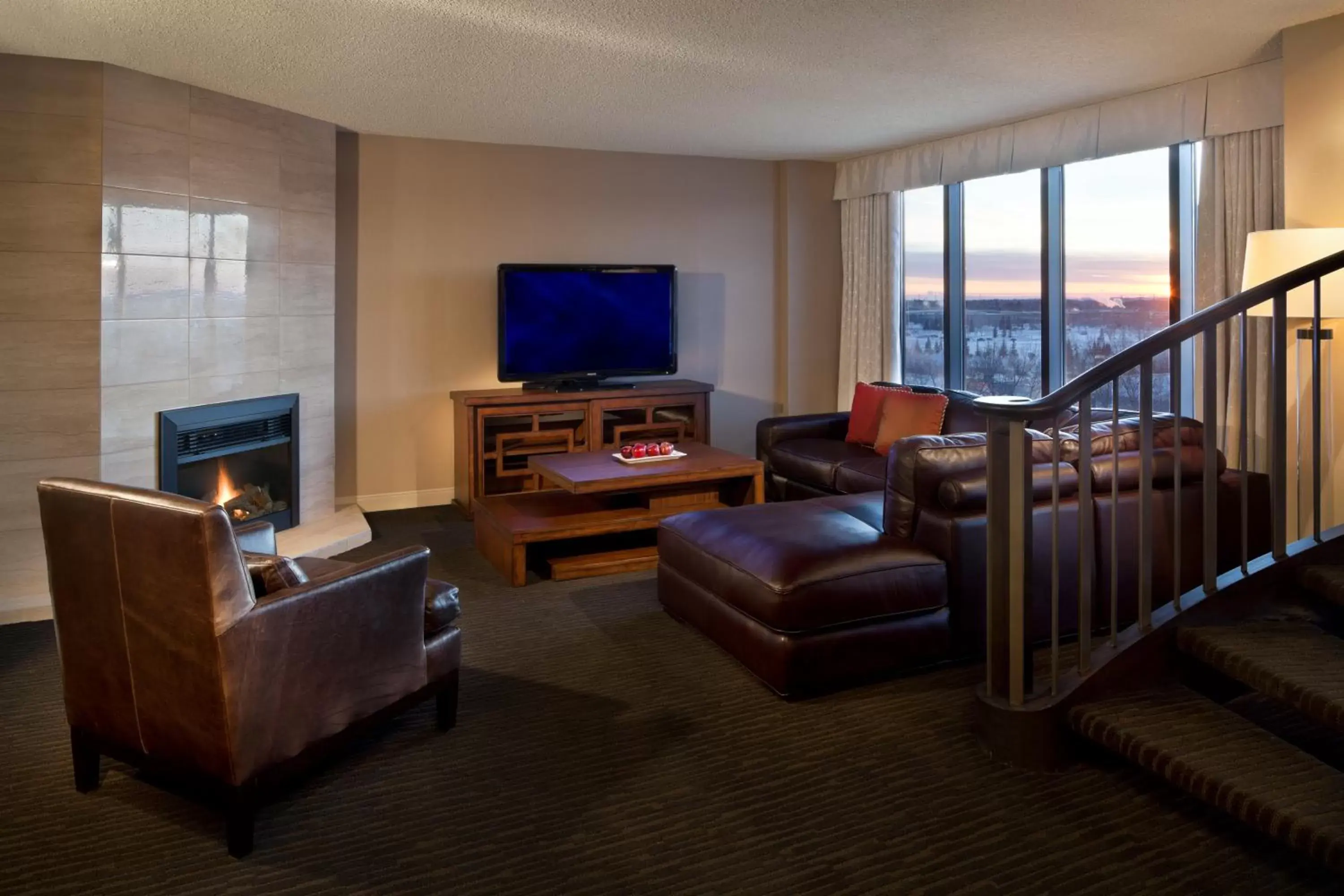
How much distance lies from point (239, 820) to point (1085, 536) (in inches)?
88.8

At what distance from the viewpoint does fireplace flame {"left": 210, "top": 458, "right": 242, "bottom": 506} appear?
16.7 ft

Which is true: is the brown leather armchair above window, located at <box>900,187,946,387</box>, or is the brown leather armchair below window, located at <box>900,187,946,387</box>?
below

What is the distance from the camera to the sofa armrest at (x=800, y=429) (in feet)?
19.9

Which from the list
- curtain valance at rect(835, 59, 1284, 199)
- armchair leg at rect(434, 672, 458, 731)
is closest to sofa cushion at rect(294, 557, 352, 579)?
armchair leg at rect(434, 672, 458, 731)

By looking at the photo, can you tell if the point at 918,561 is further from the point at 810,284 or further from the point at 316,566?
the point at 810,284

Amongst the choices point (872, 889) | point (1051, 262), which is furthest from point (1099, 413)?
point (872, 889)

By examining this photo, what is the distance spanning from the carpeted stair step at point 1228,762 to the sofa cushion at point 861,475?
2422 millimetres

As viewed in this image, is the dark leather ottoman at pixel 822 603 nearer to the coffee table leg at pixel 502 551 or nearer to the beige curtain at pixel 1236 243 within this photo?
the coffee table leg at pixel 502 551

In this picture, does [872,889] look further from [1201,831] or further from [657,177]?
[657,177]

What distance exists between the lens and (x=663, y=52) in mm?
4152

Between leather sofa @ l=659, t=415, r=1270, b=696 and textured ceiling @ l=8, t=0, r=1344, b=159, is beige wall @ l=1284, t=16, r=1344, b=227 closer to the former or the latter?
textured ceiling @ l=8, t=0, r=1344, b=159

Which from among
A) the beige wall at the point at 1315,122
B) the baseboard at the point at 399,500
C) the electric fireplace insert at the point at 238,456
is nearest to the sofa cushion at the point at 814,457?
the baseboard at the point at 399,500

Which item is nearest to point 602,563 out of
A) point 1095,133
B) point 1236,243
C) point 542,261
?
point 542,261

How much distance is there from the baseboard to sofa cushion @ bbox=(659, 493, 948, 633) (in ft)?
10.7
